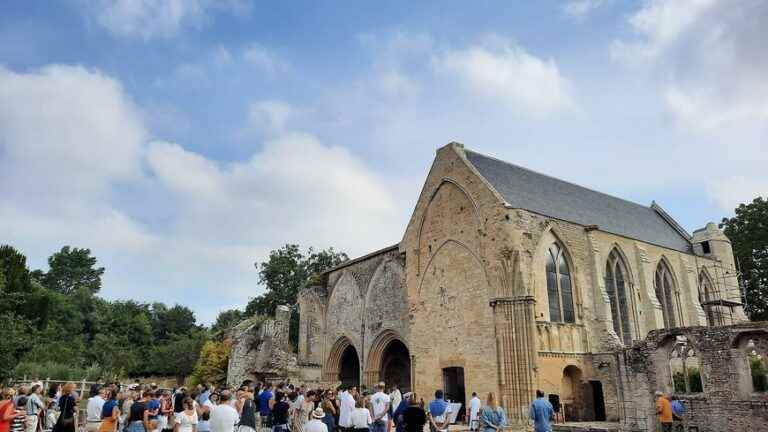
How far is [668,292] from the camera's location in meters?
26.5

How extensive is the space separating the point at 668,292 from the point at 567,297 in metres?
9.01

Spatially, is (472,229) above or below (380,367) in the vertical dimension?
above

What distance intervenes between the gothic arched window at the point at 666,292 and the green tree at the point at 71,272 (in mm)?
68594

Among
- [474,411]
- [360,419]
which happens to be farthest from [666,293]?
[360,419]

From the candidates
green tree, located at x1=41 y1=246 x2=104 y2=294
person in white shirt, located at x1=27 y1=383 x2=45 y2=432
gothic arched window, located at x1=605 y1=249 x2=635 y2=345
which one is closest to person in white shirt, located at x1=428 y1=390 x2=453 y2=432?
person in white shirt, located at x1=27 y1=383 x2=45 y2=432

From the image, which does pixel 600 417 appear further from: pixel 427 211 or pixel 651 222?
Answer: pixel 651 222

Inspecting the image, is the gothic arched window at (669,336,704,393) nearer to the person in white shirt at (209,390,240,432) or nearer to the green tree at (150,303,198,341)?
the person in white shirt at (209,390,240,432)

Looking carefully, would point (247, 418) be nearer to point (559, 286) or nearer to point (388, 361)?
point (559, 286)

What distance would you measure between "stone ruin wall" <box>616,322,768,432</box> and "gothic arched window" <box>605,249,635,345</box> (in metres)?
5.33

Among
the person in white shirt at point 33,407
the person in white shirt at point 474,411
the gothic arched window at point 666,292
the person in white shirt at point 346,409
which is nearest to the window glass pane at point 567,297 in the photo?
the gothic arched window at point 666,292

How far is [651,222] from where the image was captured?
102 ft

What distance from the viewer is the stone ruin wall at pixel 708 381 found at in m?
15.2

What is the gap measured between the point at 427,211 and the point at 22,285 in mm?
33997

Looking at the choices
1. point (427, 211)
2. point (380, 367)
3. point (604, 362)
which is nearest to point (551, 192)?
point (427, 211)
